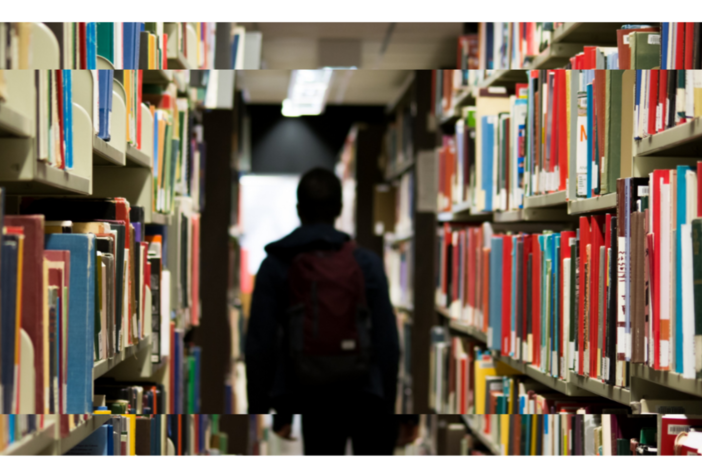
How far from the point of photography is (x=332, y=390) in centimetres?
140

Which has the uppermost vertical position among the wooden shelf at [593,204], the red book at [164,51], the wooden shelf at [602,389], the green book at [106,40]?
the red book at [164,51]

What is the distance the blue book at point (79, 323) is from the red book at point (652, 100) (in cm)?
104

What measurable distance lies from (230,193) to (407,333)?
20.5 inches

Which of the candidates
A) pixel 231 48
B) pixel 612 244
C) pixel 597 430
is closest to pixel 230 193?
pixel 612 244

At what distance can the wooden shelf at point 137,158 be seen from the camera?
1.41 meters

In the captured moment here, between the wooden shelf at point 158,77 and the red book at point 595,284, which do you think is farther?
the wooden shelf at point 158,77

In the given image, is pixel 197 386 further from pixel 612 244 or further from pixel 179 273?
pixel 612 244

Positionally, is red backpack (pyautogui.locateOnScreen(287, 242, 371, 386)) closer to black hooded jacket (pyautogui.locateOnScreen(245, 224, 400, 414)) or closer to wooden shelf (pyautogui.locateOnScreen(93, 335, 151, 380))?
black hooded jacket (pyautogui.locateOnScreen(245, 224, 400, 414))

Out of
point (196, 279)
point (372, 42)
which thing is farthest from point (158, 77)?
point (372, 42)

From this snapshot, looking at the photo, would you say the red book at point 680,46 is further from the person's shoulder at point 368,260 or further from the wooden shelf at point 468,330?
the wooden shelf at point 468,330

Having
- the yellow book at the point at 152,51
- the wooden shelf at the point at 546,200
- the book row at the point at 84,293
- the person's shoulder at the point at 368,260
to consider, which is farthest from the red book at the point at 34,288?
→ the wooden shelf at the point at 546,200

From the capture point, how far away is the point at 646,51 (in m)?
1.41

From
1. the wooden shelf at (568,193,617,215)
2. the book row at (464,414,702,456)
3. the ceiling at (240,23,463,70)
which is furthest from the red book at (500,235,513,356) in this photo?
the ceiling at (240,23,463,70)

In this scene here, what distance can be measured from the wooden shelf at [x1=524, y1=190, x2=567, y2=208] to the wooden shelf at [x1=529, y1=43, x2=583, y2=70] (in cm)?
55
